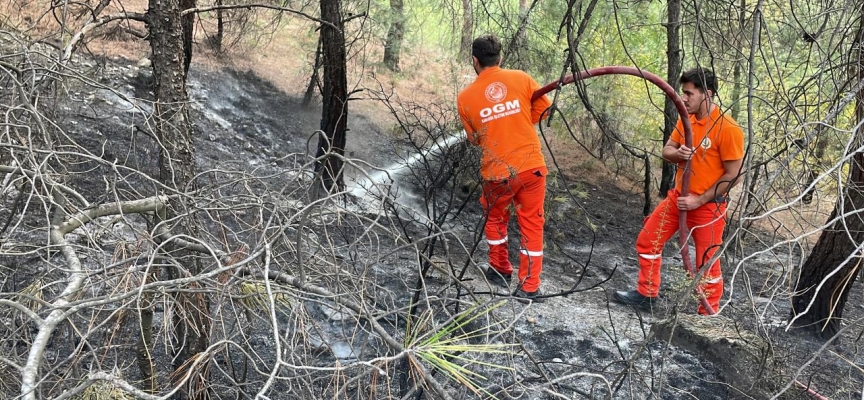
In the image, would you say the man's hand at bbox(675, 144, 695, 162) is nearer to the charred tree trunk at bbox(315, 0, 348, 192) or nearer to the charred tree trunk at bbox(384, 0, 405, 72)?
the charred tree trunk at bbox(315, 0, 348, 192)

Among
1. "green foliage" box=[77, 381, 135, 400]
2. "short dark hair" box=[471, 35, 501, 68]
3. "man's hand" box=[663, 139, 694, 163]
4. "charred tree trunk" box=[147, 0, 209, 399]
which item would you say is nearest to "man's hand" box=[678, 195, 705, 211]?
"man's hand" box=[663, 139, 694, 163]

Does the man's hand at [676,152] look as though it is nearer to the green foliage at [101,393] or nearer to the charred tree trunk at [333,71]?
the charred tree trunk at [333,71]

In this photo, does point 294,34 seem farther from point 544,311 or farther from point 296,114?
point 544,311

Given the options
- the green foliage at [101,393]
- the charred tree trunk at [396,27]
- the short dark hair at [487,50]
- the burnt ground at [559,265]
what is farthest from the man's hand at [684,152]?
the charred tree trunk at [396,27]

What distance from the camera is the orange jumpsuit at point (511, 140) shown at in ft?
15.8

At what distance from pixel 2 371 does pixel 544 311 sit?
3.59 m

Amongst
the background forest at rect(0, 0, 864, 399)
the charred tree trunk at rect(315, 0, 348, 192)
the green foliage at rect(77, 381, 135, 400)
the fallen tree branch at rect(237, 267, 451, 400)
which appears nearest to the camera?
the fallen tree branch at rect(237, 267, 451, 400)

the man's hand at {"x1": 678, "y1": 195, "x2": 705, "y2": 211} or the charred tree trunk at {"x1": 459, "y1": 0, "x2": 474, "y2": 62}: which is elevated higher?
the charred tree trunk at {"x1": 459, "y1": 0, "x2": 474, "y2": 62}

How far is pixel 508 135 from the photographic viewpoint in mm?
4855

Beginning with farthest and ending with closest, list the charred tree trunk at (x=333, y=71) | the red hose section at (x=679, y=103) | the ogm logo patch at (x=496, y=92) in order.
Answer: the charred tree trunk at (x=333, y=71) < the ogm logo patch at (x=496, y=92) < the red hose section at (x=679, y=103)

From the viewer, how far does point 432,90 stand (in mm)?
14227

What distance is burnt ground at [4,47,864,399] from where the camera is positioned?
3.48 metres

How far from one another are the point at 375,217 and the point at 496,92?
129cm

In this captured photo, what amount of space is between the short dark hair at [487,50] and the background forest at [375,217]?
318 mm
